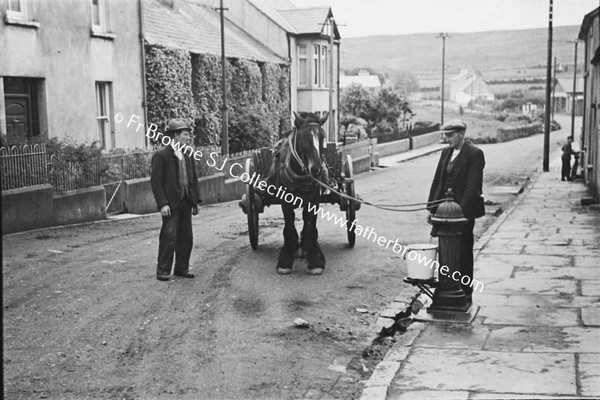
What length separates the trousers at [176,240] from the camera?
983 centimetres

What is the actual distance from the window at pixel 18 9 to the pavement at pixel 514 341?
38.4 feet

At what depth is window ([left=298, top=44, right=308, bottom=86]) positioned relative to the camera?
40.3m

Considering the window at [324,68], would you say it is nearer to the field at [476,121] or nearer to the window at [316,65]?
the window at [316,65]

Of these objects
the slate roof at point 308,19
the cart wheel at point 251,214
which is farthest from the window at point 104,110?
the slate roof at point 308,19

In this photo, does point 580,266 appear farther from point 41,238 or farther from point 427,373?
point 41,238

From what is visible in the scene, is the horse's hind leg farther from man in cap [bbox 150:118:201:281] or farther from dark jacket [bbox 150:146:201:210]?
dark jacket [bbox 150:146:201:210]

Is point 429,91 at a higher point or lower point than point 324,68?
higher

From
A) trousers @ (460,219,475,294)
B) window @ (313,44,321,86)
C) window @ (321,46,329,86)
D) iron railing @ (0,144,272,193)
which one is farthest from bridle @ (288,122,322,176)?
window @ (321,46,329,86)

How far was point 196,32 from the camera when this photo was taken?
98.7 feet

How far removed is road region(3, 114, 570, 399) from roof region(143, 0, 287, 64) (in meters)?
13.8

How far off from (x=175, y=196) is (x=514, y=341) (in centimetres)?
460

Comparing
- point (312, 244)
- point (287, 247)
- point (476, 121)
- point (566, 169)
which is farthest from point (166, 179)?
point (476, 121)

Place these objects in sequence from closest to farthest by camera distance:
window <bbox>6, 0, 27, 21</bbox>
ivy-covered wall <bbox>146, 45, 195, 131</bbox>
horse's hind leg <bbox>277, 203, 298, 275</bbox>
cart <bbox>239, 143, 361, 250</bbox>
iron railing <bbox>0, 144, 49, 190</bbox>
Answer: horse's hind leg <bbox>277, 203, 298, 275</bbox>
cart <bbox>239, 143, 361, 250</bbox>
iron railing <bbox>0, 144, 49, 190</bbox>
window <bbox>6, 0, 27, 21</bbox>
ivy-covered wall <bbox>146, 45, 195, 131</bbox>

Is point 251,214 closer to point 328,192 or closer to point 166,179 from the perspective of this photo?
point 328,192
